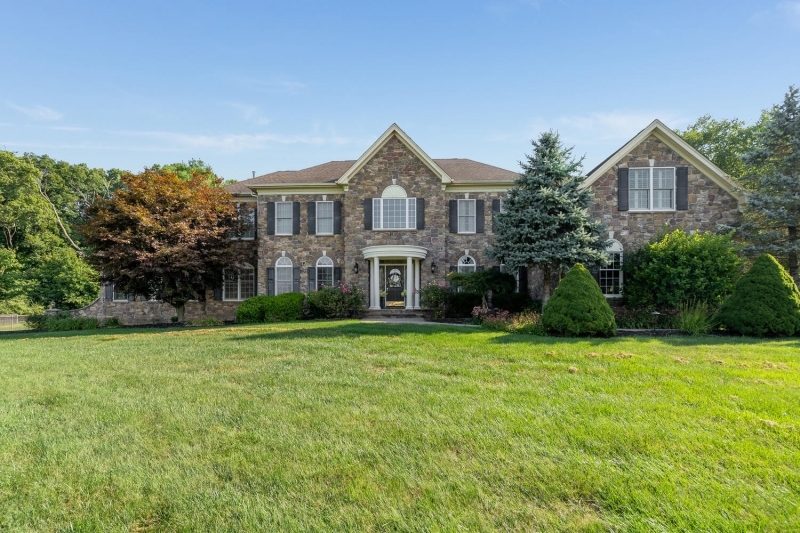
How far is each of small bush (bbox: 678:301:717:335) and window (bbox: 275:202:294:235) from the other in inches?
642

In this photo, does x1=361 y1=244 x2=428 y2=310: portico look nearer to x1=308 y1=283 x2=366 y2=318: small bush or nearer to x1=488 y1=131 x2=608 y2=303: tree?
x1=308 y1=283 x2=366 y2=318: small bush

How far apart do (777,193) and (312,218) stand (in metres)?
19.1

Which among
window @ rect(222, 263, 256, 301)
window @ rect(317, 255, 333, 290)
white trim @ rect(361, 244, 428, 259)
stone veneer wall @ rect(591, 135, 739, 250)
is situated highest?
stone veneer wall @ rect(591, 135, 739, 250)

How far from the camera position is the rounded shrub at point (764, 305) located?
10.4 metres

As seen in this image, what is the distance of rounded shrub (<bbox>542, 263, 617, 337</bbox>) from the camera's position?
10.3 meters

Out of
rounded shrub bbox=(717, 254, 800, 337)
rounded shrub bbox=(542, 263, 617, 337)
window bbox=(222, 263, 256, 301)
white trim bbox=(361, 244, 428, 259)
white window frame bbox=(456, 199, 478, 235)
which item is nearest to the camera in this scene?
rounded shrub bbox=(542, 263, 617, 337)

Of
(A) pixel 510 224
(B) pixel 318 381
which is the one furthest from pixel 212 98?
(B) pixel 318 381

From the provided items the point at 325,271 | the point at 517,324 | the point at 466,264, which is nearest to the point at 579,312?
the point at 517,324

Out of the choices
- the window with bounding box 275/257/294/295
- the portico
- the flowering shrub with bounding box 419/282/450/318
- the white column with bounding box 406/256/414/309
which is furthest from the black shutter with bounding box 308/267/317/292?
the flowering shrub with bounding box 419/282/450/318

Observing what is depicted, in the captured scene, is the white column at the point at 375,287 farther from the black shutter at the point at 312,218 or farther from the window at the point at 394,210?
the black shutter at the point at 312,218

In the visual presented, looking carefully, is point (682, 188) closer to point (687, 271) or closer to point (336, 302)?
point (687, 271)

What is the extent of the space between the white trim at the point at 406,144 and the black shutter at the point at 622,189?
691cm

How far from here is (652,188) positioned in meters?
15.9

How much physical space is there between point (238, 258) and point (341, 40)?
1081cm
